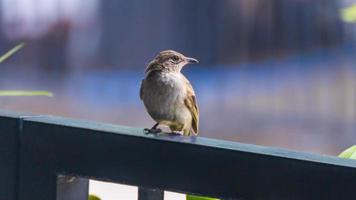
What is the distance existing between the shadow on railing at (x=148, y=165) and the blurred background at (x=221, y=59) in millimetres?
4525

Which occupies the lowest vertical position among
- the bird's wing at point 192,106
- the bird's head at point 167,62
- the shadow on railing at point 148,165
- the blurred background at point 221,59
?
the shadow on railing at point 148,165

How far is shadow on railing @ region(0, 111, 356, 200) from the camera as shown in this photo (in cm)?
110

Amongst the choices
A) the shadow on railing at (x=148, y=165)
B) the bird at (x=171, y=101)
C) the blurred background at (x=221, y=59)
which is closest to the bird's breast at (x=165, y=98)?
the bird at (x=171, y=101)

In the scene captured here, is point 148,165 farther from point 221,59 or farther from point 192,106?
point 221,59

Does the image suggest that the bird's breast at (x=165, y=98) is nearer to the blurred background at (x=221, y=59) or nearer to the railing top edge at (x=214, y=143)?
the railing top edge at (x=214, y=143)

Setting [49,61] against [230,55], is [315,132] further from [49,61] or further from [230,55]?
[49,61]

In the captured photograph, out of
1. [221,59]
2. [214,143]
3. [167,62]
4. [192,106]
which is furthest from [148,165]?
[221,59]

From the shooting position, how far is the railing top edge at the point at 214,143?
1.11 m

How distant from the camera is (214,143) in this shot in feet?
4.00

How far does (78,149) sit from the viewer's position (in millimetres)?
1321

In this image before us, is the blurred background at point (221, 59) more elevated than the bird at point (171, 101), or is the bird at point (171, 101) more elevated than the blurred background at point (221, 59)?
the blurred background at point (221, 59)

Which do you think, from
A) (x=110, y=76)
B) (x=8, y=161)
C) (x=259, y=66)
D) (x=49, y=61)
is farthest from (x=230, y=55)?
(x=8, y=161)

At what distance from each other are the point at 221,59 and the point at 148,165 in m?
5.15

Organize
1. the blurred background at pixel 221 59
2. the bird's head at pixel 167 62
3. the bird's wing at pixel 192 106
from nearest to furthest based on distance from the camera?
the bird's wing at pixel 192 106 < the bird's head at pixel 167 62 < the blurred background at pixel 221 59
